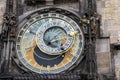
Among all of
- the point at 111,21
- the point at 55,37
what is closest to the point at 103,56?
the point at 111,21

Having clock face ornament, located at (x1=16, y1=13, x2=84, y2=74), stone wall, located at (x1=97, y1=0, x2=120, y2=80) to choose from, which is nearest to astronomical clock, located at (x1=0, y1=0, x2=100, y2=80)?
clock face ornament, located at (x1=16, y1=13, x2=84, y2=74)

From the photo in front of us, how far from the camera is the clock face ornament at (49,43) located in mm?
7996

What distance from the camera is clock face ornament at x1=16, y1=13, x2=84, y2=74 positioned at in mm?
7996

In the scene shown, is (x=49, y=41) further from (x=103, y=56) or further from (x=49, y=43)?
(x=103, y=56)

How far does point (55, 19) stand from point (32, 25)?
54cm

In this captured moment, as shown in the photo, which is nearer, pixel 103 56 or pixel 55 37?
pixel 103 56

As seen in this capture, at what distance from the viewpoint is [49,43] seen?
822cm

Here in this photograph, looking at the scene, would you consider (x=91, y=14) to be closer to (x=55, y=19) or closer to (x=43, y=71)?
(x=55, y=19)

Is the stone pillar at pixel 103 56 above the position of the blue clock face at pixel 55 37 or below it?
below

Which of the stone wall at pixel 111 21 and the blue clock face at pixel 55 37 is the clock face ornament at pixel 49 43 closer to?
the blue clock face at pixel 55 37

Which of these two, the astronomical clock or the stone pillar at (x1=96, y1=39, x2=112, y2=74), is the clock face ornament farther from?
the stone pillar at (x1=96, y1=39, x2=112, y2=74)

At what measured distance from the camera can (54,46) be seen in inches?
322

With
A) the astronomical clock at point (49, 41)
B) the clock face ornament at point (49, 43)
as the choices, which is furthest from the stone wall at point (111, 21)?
the clock face ornament at point (49, 43)

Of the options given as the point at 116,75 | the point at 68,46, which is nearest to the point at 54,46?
the point at 68,46
